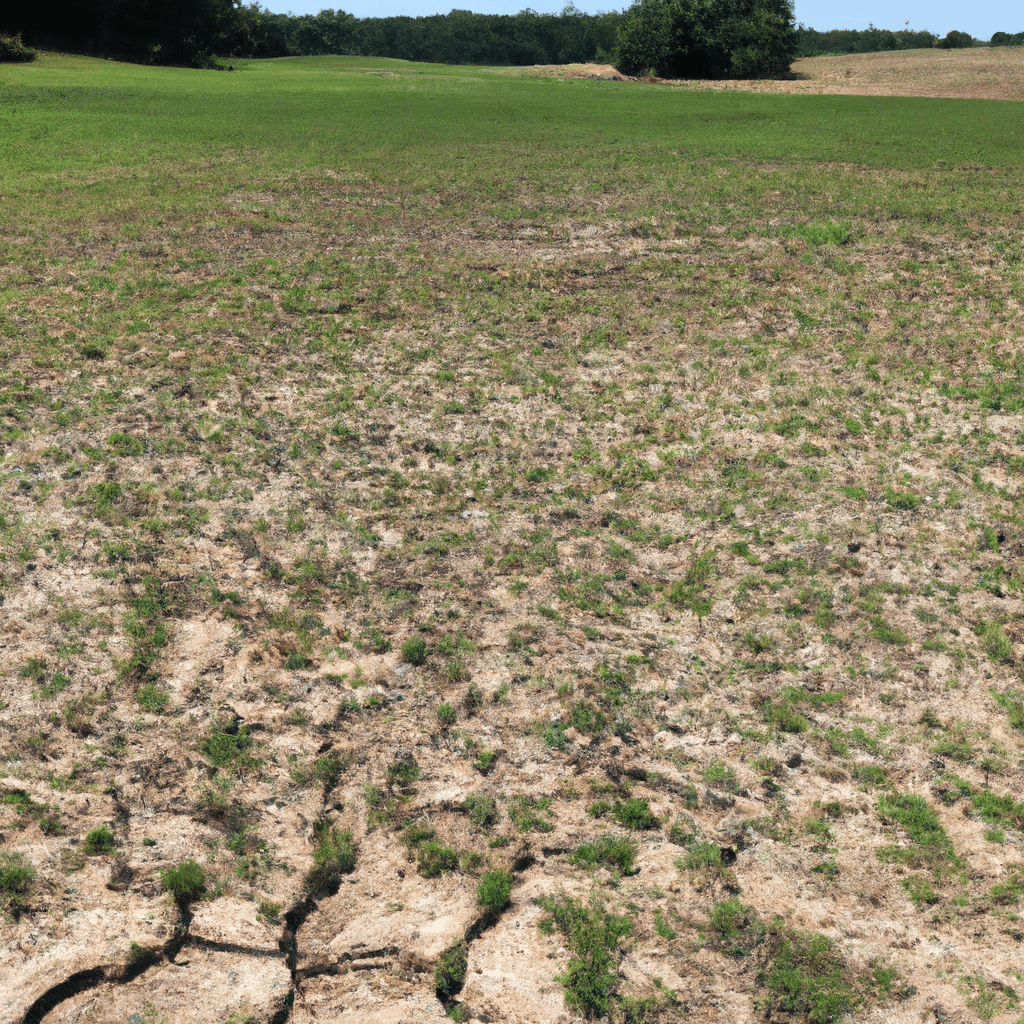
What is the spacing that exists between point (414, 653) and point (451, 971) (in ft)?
10.6

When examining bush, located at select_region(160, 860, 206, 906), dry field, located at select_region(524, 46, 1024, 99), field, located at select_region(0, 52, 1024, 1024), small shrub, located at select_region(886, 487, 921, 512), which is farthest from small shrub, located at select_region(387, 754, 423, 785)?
dry field, located at select_region(524, 46, 1024, 99)

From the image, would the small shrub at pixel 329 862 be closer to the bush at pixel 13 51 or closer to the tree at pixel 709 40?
the bush at pixel 13 51

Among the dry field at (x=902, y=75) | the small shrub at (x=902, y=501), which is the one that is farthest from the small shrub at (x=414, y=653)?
the dry field at (x=902, y=75)

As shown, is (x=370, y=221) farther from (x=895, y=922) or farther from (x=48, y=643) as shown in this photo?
(x=895, y=922)

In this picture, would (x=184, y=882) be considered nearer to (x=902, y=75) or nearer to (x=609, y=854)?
(x=609, y=854)

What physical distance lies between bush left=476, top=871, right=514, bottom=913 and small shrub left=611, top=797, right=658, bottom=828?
1.01 metres

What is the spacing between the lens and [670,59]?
200 ft

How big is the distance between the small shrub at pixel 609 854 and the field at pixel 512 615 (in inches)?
1.9

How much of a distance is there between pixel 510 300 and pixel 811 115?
23170 mm

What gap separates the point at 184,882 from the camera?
19.2ft

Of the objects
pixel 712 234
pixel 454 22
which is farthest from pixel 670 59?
pixel 454 22

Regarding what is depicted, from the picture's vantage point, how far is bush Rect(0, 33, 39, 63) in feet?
143

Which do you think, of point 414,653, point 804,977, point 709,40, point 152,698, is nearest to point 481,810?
point 414,653

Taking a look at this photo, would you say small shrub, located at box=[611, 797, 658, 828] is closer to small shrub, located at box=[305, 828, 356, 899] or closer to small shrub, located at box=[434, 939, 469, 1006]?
small shrub, located at box=[434, 939, 469, 1006]
